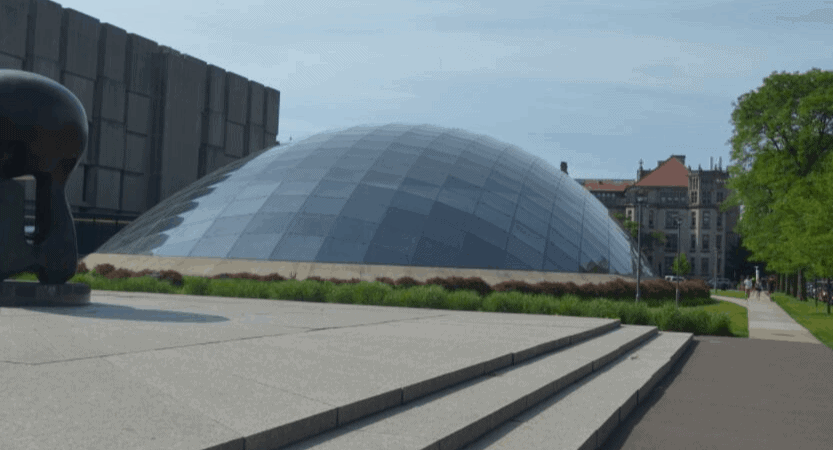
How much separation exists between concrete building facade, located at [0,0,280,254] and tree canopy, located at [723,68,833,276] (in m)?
45.1

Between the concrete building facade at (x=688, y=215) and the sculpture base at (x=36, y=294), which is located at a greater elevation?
the concrete building facade at (x=688, y=215)

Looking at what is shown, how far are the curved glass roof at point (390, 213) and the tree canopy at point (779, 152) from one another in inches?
448

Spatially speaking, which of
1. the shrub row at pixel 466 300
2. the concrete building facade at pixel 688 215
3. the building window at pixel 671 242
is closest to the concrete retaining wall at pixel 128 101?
the shrub row at pixel 466 300

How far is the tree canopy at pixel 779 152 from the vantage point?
148 feet

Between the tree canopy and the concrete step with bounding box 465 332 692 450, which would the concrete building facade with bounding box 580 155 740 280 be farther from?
the concrete step with bounding box 465 332 692 450

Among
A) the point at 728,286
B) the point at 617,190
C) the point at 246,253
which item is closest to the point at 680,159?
the point at 617,190

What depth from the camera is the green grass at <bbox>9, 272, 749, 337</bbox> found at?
20.6 meters

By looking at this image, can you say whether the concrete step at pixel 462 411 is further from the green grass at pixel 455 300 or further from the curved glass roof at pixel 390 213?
the curved glass roof at pixel 390 213

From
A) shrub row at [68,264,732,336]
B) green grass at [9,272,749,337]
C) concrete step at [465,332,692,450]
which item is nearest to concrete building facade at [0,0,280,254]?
green grass at [9,272,749,337]

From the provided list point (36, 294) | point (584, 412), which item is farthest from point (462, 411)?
point (36, 294)

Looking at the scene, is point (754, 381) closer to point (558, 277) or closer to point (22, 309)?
point (22, 309)

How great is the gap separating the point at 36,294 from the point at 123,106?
49.2 m

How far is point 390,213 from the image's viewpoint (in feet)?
104

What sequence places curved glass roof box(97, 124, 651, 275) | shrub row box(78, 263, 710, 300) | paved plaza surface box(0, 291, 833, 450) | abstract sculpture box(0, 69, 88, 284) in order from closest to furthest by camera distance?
1. paved plaza surface box(0, 291, 833, 450)
2. abstract sculpture box(0, 69, 88, 284)
3. shrub row box(78, 263, 710, 300)
4. curved glass roof box(97, 124, 651, 275)
